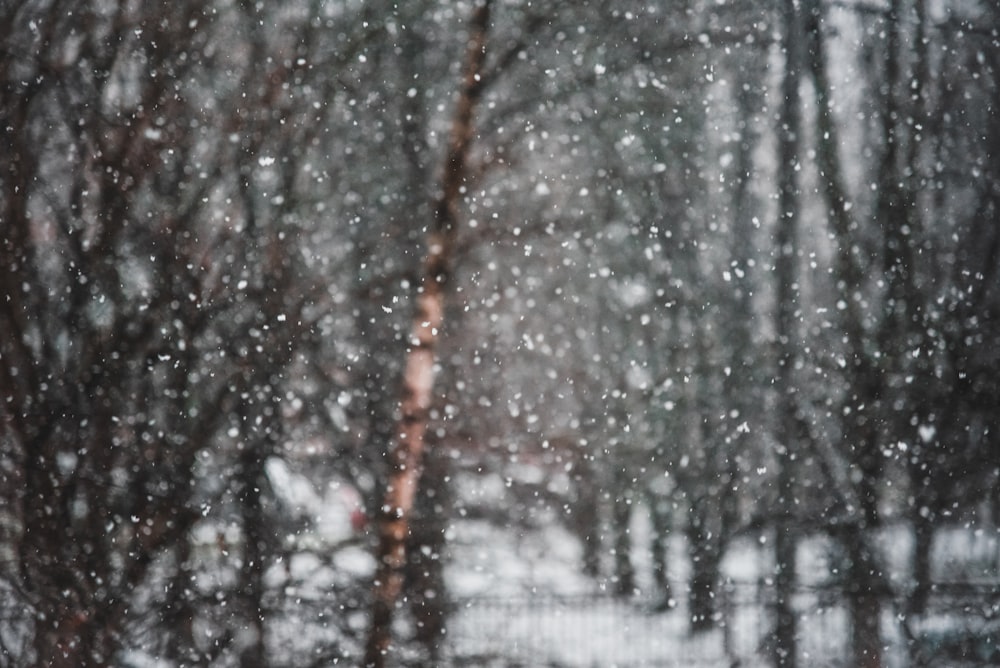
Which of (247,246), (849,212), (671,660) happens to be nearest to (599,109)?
(849,212)

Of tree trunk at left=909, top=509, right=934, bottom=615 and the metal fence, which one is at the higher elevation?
tree trunk at left=909, top=509, right=934, bottom=615

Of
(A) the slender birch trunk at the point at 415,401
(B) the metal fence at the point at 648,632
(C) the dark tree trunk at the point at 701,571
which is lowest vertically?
(B) the metal fence at the point at 648,632

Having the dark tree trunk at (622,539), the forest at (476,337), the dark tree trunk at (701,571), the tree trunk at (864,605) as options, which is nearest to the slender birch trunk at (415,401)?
the forest at (476,337)

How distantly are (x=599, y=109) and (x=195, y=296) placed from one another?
1.96 feet

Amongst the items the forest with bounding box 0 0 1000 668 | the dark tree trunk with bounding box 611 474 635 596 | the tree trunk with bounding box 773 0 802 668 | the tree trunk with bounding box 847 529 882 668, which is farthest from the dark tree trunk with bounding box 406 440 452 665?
the tree trunk with bounding box 847 529 882 668

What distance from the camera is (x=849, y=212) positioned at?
1334 mm

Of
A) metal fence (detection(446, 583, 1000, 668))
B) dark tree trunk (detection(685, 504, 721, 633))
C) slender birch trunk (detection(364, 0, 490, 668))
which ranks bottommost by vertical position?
metal fence (detection(446, 583, 1000, 668))

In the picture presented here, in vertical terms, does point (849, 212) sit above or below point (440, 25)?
below

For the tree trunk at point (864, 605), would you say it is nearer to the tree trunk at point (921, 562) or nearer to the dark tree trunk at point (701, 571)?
the tree trunk at point (921, 562)

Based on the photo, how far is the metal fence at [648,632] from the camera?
1.25 metres

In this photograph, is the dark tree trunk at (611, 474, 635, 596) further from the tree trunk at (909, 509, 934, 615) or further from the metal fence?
the tree trunk at (909, 509, 934, 615)

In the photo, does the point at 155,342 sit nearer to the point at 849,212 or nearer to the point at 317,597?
the point at 317,597

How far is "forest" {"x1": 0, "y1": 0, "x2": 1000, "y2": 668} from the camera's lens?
4.16 feet

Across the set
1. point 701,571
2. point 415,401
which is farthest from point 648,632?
point 415,401
